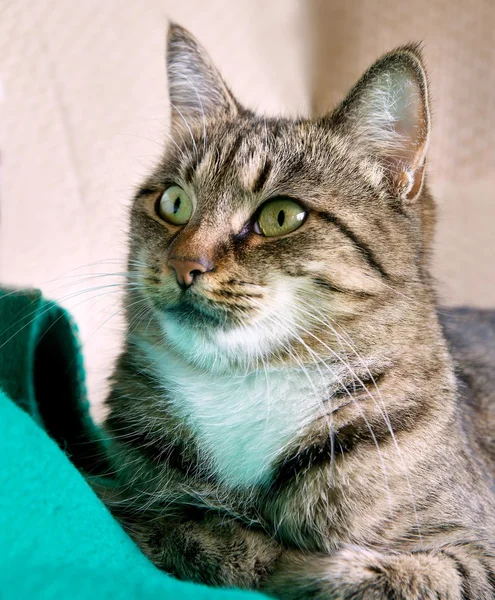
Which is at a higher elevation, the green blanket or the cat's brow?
the cat's brow

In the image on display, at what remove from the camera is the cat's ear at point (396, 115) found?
76 centimetres

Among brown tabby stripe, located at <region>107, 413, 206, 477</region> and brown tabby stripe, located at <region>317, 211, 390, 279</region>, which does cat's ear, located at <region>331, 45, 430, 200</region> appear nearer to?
brown tabby stripe, located at <region>317, 211, 390, 279</region>

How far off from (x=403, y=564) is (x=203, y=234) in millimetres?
430

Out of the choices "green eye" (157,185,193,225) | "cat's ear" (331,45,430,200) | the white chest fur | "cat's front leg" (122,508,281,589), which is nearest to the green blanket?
"cat's front leg" (122,508,281,589)

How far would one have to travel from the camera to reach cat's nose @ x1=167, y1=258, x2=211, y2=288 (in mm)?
693

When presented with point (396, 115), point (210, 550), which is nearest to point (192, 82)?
point (396, 115)

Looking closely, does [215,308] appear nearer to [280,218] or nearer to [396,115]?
[280,218]

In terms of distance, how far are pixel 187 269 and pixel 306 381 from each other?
0.20 metres

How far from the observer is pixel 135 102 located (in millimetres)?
1395

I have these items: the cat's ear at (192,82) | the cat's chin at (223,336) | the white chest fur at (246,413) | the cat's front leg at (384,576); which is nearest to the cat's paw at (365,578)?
the cat's front leg at (384,576)

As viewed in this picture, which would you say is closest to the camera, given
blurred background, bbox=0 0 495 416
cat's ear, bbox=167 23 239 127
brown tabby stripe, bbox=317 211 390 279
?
brown tabby stripe, bbox=317 211 390 279

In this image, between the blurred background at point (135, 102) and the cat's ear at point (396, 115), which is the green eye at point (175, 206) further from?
the cat's ear at point (396, 115)

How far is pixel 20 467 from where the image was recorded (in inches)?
24.1

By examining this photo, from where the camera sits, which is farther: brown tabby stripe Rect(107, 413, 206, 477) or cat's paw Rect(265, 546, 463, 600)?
brown tabby stripe Rect(107, 413, 206, 477)
